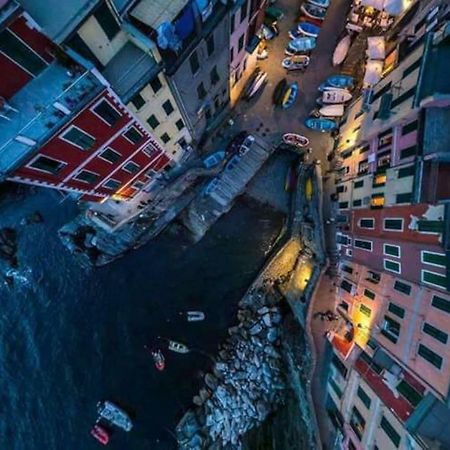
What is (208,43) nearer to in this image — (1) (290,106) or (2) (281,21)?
(1) (290,106)

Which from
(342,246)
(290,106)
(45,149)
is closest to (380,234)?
(342,246)

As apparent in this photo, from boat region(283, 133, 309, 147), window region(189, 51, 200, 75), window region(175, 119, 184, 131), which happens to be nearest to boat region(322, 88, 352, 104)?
boat region(283, 133, 309, 147)

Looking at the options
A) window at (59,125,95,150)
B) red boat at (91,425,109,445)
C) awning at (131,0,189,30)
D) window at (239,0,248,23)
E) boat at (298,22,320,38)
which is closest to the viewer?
awning at (131,0,189,30)

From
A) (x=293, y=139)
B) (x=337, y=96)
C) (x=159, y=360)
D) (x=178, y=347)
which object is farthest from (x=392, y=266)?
(x=159, y=360)

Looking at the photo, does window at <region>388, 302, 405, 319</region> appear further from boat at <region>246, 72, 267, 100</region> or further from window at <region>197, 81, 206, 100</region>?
boat at <region>246, 72, 267, 100</region>

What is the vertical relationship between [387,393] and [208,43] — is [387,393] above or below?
below
